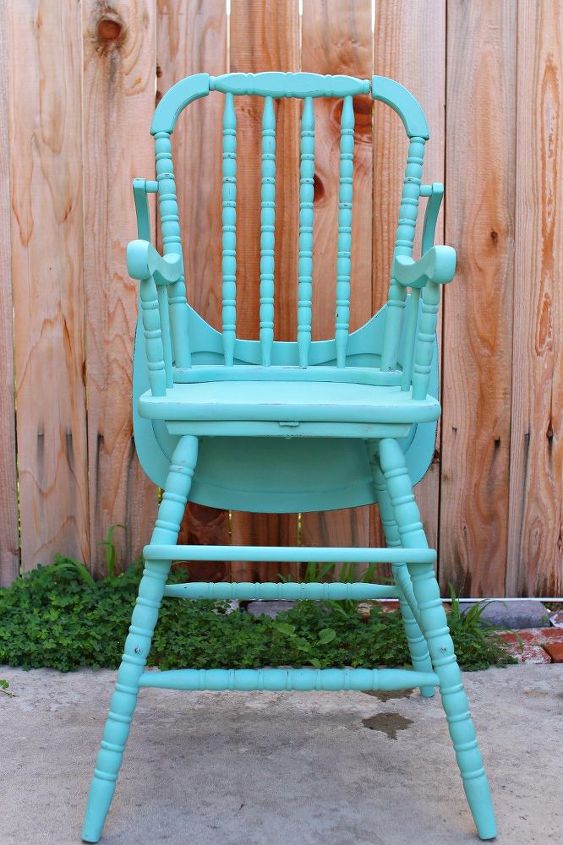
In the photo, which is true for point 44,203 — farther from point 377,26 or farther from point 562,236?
point 562,236

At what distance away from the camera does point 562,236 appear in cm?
203

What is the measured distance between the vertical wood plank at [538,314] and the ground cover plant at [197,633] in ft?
0.91

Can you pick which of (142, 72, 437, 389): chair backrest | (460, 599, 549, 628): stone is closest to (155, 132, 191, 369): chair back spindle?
(142, 72, 437, 389): chair backrest

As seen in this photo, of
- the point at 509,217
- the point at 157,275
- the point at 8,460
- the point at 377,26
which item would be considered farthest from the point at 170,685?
the point at 377,26

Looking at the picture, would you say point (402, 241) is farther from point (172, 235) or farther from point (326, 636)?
point (326, 636)

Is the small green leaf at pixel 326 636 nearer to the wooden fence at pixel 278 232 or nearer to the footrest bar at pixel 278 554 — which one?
the wooden fence at pixel 278 232

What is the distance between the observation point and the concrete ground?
126cm

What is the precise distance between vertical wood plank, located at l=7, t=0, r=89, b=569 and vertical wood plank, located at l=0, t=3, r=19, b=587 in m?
0.01

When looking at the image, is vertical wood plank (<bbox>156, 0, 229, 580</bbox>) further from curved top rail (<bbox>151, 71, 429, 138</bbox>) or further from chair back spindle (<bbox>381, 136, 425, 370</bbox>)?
chair back spindle (<bbox>381, 136, 425, 370</bbox>)

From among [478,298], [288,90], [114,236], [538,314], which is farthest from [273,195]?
[538,314]

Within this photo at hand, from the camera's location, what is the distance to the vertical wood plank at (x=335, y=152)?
1.97 meters

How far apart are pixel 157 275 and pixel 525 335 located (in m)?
1.04

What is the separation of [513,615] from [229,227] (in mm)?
1101

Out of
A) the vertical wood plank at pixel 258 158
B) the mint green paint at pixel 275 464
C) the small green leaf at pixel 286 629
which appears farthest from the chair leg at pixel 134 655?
the vertical wood plank at pixel 258 158
